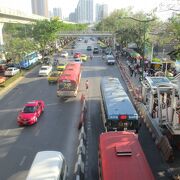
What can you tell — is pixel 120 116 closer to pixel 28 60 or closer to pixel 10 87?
pixel 10 87

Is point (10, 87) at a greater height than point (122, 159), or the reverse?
point (122, 159)

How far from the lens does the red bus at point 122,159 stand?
10.5 metres

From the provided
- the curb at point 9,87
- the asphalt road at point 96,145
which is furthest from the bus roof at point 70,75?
the curb at point 9,87

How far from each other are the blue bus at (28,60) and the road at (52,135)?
1730 centimetres

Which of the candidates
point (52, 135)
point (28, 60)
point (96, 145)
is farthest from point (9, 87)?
point (96, 145)

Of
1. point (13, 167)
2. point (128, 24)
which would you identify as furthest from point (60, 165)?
point (128, 24)

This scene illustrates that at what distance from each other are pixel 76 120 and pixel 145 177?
526 inches

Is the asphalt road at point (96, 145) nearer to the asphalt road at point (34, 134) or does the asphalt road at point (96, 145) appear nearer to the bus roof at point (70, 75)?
the asphalt road at point (34, 134)

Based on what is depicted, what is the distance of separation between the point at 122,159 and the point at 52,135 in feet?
31.8

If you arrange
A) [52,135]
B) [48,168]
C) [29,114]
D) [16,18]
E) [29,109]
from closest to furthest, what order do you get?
[48,168], [52,135], [29,114], [29,109], [16,18]

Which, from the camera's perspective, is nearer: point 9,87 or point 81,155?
point 81,155

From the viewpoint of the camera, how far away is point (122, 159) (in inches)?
455

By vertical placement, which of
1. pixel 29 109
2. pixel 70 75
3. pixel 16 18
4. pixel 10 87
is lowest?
pixel 10 87

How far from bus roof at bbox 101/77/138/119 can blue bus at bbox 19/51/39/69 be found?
28869 mm
